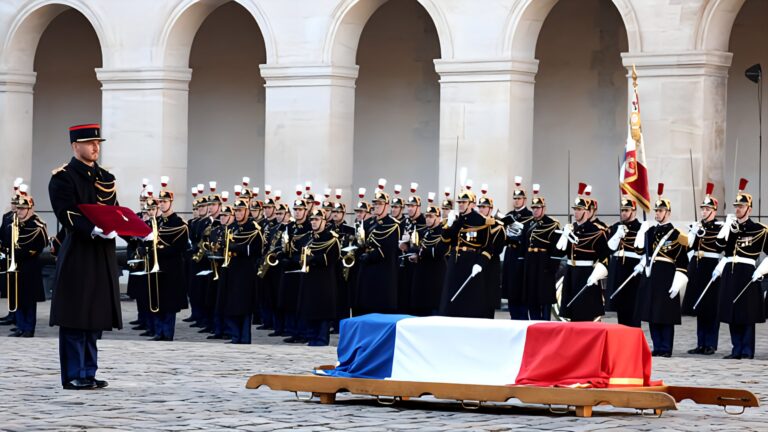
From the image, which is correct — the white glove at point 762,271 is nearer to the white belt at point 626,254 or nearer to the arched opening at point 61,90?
the white belt at point 626,254

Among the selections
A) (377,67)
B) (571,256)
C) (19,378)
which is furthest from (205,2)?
(19,378)

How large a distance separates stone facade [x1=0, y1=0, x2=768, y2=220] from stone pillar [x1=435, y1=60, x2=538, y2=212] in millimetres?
25

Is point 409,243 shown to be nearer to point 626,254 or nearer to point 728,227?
point 626,254

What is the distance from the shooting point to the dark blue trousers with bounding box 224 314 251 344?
1714 centimetres

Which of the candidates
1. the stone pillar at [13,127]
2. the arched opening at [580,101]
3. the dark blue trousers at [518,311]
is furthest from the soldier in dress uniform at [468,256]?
the stone pillar at [13,127]

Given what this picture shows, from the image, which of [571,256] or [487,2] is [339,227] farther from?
[487,2]

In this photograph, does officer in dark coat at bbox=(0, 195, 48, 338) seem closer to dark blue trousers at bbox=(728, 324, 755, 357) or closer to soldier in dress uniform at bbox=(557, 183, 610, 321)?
soldier in dress uniform at bbox=(557, 183, 610, 321)

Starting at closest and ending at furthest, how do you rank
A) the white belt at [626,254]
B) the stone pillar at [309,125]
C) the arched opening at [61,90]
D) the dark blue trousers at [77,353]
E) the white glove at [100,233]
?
the white glove at [100,233] → the dark blue trousers at [77,353] → the white belt at [626,254] → the stone pillar at [309,125] → the arched opening at [61,90]

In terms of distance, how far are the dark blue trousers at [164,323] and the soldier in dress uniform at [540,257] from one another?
397 centimetres

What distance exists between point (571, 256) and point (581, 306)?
57 cm

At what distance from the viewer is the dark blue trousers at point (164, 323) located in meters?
17.4

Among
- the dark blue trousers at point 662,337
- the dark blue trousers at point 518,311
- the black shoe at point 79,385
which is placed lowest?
the black shoe at point 79,385

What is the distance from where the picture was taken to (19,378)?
11.3m

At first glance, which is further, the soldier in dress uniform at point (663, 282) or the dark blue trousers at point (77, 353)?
the soldier in dress uniform at point (663, 282)
